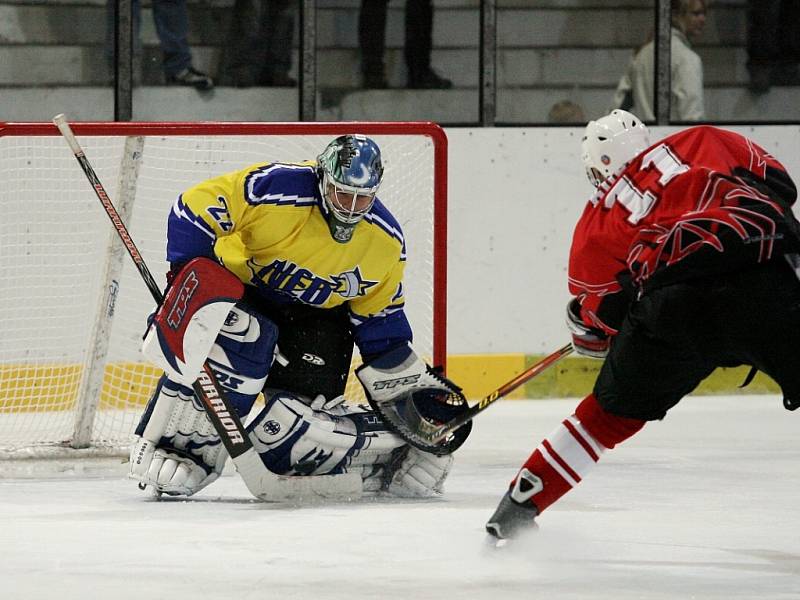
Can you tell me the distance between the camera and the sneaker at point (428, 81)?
6.39 metres

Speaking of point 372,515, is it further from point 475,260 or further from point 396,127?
point 475,260

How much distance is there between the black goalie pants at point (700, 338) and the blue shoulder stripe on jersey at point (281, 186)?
1071 mm

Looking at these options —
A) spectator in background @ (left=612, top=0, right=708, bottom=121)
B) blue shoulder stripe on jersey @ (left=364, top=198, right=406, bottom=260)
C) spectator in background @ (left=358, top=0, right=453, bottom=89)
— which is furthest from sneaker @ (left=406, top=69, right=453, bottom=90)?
blue shoulder stripe on jersey @ (left=364, top=198, right=406, bottom=260)

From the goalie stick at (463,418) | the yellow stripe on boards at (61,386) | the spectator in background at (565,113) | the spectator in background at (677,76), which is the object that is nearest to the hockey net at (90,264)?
the yellow stripe on boards at (61,386)

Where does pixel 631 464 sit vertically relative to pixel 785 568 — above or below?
below

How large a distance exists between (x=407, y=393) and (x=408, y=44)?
271cm

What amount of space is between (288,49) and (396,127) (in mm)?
1811

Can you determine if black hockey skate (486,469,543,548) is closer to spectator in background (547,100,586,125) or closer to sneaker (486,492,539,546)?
sneaker (486,492,539,546)

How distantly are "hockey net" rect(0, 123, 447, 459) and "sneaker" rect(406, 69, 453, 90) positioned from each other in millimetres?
899

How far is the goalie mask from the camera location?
372 cm

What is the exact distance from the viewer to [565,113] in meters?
6.50

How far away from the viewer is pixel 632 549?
3244 mm

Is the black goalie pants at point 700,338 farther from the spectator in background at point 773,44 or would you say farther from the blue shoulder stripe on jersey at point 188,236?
the spectator in background at point 773,44

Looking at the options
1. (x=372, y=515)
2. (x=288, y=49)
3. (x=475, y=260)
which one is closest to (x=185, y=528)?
(x=372, y=515)
